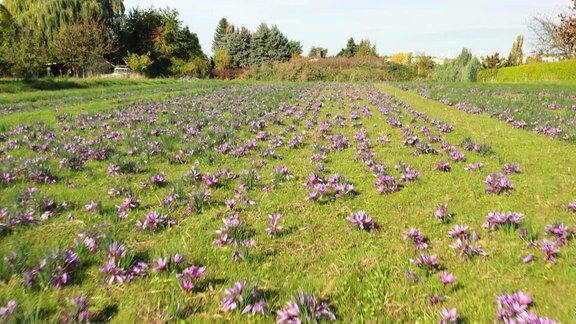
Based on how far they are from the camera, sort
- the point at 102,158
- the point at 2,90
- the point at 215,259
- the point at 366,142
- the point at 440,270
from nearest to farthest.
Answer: the point at 440,270 → the point at 215,259 → the point at 102,158 → the point at 366,142 → the point at 2,90

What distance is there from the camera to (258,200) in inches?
233

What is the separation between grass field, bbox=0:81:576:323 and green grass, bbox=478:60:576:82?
40.7m

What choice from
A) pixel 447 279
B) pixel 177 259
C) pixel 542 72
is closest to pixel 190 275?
pixel 177 259

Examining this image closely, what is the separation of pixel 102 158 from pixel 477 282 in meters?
7.61

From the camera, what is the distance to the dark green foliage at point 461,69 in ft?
173

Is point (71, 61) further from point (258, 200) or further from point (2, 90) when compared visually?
point (258, 200)

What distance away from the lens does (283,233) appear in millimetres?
4730

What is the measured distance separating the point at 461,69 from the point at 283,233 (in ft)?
190

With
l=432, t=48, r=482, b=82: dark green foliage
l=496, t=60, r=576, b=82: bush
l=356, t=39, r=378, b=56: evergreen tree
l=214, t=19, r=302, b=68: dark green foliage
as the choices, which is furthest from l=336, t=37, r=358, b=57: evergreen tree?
l=496, t=60, r=576, b=82: bush

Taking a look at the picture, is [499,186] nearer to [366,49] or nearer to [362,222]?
[362,222]

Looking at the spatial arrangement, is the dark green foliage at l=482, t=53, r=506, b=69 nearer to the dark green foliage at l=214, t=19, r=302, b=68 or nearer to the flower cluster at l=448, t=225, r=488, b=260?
the dark green foliage at l=214, t=19, r=302, b=68

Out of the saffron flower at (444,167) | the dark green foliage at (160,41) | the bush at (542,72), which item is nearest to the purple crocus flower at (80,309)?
the saffron flower at (444,167)

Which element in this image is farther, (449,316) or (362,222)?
(362,222)

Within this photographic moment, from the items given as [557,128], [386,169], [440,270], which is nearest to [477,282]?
[440,270]
